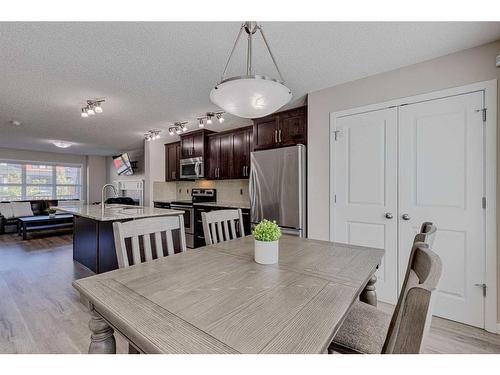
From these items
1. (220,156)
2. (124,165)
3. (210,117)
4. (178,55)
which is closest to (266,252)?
(178,55)

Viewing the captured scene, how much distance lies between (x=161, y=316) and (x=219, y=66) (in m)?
2.19

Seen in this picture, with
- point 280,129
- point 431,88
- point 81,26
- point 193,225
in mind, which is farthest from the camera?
point 193,225

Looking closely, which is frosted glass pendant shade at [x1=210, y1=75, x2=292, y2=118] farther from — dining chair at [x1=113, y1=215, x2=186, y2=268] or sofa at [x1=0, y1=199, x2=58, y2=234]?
sofa at [x1=0, y1=199, x2=58, y2=234]

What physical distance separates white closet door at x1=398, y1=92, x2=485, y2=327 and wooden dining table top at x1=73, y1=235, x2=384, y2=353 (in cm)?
119

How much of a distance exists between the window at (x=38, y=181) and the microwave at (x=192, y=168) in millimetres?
5717

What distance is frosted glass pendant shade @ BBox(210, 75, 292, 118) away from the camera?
119 cm

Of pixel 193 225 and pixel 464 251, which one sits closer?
pixel 464 251

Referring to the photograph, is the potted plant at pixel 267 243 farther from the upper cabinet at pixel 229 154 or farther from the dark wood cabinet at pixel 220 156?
the dark wood cabinet at pixel 220 156

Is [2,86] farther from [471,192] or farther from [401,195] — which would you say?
[471,192]

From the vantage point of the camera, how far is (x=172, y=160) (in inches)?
218

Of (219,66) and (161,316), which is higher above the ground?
(219,66)

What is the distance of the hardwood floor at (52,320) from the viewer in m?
1.81
